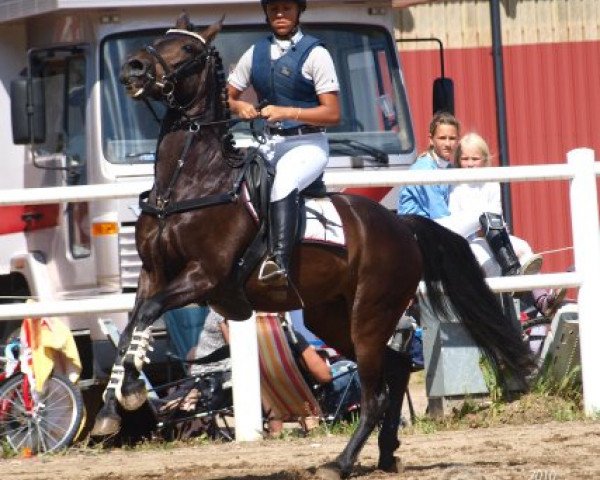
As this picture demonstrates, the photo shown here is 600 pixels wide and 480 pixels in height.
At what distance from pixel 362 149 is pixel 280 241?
375 centimetres

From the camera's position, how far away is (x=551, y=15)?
736 inches

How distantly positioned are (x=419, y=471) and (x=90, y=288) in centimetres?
358

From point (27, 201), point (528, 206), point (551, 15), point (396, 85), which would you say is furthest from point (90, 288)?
point (551, 15)

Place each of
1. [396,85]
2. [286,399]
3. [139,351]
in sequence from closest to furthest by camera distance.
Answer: [139,351]
[286,399]
[396,85]

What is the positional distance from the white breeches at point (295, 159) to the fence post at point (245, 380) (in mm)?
1846

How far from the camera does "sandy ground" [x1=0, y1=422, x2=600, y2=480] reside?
7.80 m

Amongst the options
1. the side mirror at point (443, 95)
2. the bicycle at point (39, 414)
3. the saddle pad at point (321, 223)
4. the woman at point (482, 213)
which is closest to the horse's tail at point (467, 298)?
the saddle pad at point (321, 223)

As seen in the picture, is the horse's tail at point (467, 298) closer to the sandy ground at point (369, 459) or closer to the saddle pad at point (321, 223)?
the sandy ground at point (369, 459)

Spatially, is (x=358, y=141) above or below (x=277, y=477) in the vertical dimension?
above

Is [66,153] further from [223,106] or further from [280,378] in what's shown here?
[223,106]

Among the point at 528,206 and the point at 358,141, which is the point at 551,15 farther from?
the point at 358,141

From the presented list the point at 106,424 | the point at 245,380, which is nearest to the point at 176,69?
the point at 106,424

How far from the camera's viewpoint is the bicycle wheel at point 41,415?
9500 mm

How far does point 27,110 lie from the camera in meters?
10.6
